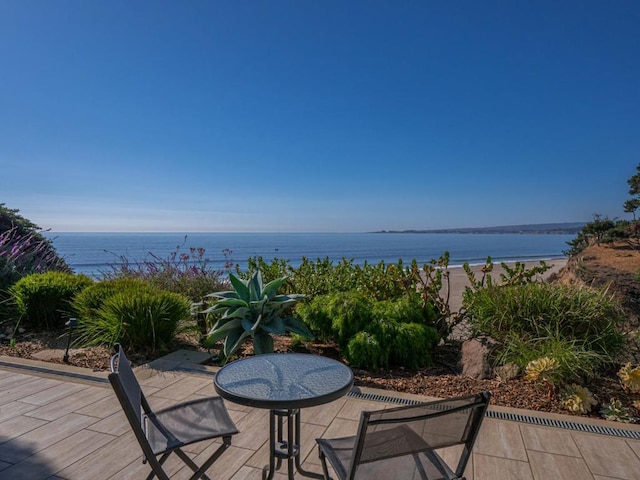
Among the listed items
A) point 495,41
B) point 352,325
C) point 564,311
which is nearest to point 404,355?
point 352,325

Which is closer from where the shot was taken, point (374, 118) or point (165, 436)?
point (165, 436)

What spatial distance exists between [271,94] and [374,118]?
437 cm

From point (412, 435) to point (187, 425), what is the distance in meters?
1.21

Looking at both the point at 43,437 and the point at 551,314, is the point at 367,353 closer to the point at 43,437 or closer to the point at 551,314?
the point at 551,314

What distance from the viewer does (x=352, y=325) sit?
4195 millimetres

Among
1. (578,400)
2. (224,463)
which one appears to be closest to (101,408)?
(224,463)

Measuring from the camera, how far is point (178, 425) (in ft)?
6.44

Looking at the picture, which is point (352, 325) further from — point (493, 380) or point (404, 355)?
point (493, 380)

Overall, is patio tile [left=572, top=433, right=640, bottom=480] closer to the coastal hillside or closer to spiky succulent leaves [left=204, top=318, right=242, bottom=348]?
the coastal hillside

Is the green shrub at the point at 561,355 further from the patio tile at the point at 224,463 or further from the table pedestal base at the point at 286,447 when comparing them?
the patio tile at the point at 224,463

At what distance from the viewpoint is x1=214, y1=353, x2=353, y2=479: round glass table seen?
1687mm

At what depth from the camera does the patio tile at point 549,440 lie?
2451 mm

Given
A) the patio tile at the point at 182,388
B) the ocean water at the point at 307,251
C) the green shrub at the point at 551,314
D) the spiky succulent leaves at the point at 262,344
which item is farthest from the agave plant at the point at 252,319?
the ocean water at the point at 307,251

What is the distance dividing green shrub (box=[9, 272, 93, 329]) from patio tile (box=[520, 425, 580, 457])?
18.8 feet
